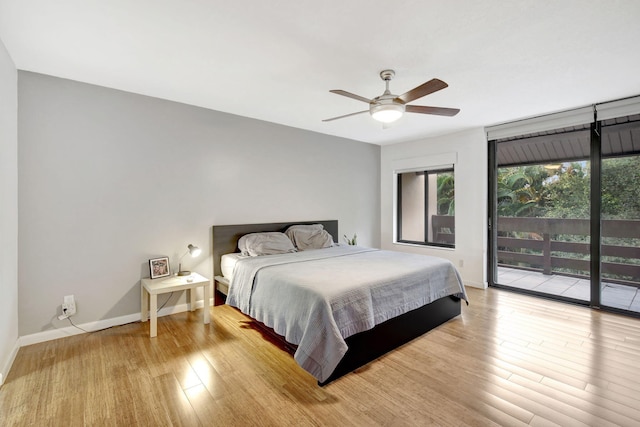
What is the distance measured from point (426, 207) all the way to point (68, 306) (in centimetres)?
513

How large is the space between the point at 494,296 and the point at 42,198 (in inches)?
205

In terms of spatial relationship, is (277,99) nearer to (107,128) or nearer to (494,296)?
(107,128)

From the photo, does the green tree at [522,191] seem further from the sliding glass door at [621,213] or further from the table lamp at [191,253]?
the table lamp at [191,253]

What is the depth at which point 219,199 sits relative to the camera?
12.2 feet

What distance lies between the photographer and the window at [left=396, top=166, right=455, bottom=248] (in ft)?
16.8

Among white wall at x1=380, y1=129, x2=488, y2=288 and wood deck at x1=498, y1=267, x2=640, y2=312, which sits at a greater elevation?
white wall at x1=380, y1=129, x2=488, y2=288

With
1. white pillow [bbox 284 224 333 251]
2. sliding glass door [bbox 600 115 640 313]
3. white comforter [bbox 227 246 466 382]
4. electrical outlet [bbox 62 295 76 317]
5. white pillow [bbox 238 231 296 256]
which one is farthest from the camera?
white pillow [bbox 284 224 333 251]

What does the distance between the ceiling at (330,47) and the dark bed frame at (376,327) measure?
163 centimetres

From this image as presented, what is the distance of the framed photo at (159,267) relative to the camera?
10.3ft

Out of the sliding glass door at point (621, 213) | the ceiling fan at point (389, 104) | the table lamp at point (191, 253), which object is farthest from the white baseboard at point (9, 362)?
the sliding glass door at point (621, 213)

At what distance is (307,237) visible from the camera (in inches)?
163

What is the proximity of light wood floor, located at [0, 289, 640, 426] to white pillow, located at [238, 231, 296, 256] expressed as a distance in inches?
36.7

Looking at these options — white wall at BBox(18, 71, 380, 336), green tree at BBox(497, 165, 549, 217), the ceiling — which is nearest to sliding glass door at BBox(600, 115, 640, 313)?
the ceiling

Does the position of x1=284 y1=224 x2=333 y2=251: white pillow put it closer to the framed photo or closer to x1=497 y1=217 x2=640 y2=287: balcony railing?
the framed photo
